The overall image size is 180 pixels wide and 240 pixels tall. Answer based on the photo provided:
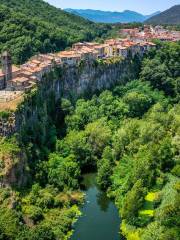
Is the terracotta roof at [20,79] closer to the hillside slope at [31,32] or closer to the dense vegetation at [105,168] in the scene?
the dense vegetation at [105,168]

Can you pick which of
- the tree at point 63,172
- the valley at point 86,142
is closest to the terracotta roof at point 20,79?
the valley at point 86,142

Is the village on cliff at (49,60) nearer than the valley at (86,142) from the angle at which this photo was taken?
No

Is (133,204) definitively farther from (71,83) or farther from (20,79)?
(71,83)

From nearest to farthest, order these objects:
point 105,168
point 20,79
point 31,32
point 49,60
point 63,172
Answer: point 63,172
point 105,168
point 20,79
point 49,60
point 31,32

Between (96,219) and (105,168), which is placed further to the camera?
(105,168)

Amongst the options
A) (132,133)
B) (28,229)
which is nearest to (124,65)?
(132,133)

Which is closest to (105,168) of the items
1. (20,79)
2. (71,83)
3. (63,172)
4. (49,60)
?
(63,172)

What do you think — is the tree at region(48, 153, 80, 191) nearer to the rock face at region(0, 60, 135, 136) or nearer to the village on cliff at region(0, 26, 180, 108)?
the rock face at region(0, 60, 135, 136)

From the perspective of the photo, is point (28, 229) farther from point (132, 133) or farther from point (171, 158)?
point (132, 133)
